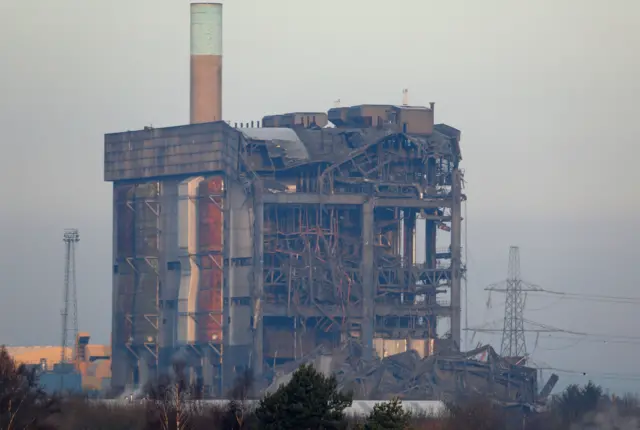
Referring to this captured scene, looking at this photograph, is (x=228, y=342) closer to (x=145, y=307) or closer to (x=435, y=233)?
(x=145, y=307)

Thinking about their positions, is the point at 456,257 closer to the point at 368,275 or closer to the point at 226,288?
the point at 368,275

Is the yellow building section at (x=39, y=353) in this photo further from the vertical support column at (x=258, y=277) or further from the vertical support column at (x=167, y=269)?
the vertical support column at (x=258, y=277)

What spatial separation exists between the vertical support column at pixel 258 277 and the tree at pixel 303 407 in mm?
56225

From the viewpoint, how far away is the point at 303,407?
208 ft

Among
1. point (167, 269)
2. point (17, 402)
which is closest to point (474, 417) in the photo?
point (17, 402)

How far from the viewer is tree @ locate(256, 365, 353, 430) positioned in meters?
63.5

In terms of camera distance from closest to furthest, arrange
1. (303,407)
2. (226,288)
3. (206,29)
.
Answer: (303,407) → (226,288) → (206,29)

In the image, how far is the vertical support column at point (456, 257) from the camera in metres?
126

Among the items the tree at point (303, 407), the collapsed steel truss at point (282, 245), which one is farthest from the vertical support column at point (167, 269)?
the tree at point (303, 407)

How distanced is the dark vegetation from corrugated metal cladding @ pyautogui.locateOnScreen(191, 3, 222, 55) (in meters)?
24.5

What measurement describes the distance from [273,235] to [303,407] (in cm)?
5986

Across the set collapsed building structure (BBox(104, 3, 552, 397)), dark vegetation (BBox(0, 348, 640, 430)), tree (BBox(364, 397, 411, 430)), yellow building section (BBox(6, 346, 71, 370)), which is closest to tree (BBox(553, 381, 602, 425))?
dark vegetation (BBox(0, 348, 640, 430))

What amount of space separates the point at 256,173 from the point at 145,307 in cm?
1323

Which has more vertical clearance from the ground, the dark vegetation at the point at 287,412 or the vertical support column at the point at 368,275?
the vertical support column at the point at 368,275
